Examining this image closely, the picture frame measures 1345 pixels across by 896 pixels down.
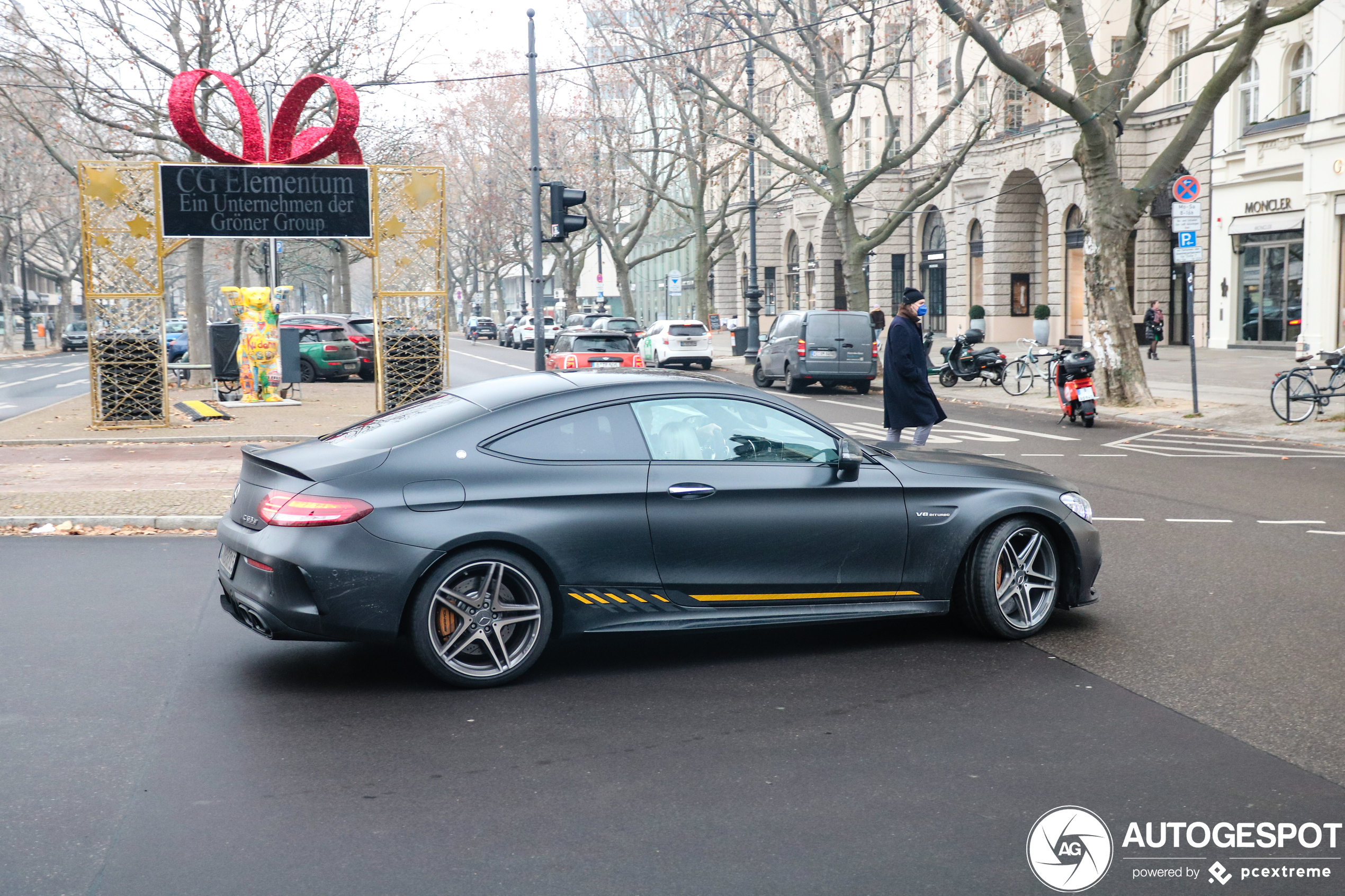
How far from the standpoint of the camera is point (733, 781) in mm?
4574

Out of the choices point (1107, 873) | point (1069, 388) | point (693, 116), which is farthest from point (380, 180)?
point (693, 116)

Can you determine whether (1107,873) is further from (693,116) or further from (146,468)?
(693,116)

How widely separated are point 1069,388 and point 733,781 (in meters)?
15.1

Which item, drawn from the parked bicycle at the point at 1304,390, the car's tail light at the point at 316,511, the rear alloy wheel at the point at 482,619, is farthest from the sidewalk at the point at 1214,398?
the car's tail light at the point at 316,511

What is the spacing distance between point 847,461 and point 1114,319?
15757 millimetres

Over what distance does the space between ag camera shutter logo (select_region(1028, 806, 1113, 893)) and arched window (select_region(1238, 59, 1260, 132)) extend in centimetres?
3298

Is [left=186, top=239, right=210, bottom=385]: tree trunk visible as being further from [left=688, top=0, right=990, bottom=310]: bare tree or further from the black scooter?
the black scooter

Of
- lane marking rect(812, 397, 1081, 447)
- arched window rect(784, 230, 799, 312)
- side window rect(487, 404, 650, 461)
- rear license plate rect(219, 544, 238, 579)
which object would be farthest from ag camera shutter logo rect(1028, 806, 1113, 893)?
arched window rect(784, 230, 799, 312)

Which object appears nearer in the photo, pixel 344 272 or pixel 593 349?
pixel 593 349

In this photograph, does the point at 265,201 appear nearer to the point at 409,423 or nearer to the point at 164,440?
the point at 164,440

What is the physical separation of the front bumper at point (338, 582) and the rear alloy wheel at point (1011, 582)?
A: 8.95ft

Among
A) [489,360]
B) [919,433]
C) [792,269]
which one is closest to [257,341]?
[919,433]

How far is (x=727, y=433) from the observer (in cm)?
627

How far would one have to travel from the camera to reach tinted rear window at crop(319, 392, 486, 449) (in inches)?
234
